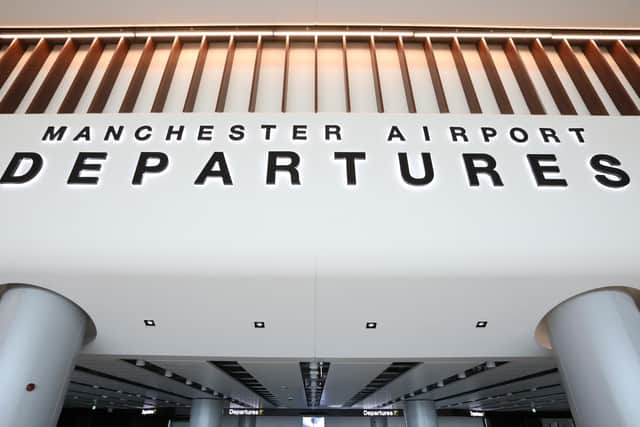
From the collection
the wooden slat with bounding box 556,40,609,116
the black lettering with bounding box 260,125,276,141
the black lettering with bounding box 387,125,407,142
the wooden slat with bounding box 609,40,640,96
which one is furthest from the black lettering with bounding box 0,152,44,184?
the wooden slat with bounding box 609,40,640,96

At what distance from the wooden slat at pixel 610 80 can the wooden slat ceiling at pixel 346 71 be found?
1 centimetres

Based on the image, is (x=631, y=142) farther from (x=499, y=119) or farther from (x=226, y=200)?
(x=226, y=200)

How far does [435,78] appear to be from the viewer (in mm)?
4438

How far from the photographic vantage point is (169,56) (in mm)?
4629

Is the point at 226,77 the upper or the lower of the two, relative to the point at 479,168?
upper

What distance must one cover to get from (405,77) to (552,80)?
5.61 ft

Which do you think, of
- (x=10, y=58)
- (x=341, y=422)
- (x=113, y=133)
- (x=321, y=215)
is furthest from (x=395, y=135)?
(x=341, y=422)

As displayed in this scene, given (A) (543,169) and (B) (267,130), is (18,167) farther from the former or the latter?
(A) (543,169)

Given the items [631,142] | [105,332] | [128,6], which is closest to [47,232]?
[105,332]

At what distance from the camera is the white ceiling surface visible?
4.54 meters

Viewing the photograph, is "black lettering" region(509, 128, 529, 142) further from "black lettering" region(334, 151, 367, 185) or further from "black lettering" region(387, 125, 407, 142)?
"black lettering" region(334, 151, 367, 185)

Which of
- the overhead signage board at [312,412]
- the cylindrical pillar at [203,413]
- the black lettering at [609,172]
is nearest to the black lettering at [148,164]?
the black lettering at [609,172]

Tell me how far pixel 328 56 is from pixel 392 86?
94 centimetres

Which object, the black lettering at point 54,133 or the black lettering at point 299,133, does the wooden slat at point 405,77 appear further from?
the black lettering at point 54,133
